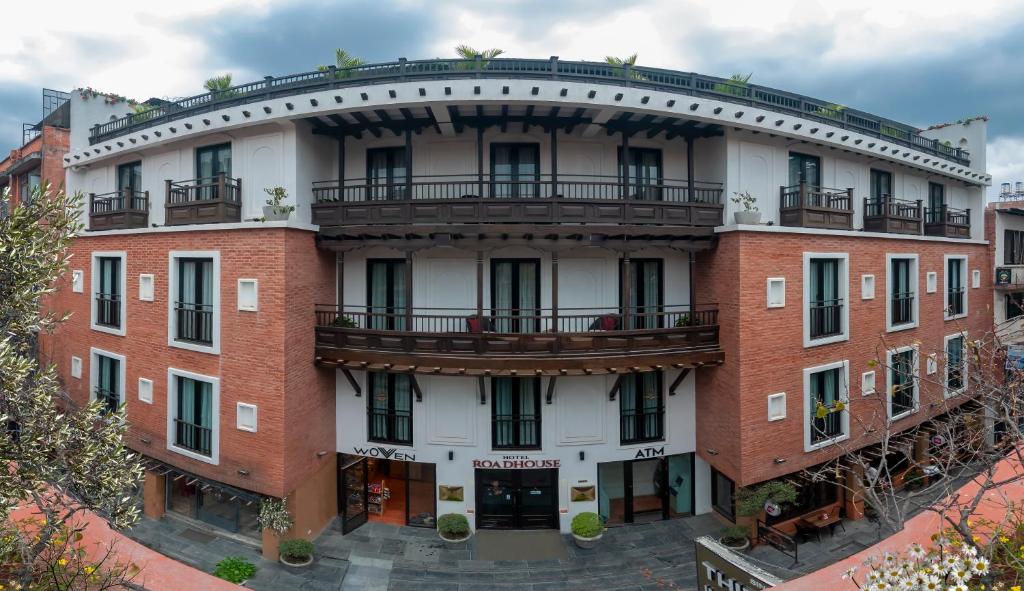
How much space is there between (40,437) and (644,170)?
1656 centimetres

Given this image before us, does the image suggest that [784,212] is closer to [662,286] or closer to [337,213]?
[662,286]

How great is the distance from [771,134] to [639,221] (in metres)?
6.13

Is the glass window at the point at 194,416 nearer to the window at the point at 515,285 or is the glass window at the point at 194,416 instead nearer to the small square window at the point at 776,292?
the window at the point at 515,285

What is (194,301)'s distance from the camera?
15.6 m

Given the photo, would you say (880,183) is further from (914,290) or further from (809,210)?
(809,210)

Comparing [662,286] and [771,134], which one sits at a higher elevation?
[771,134]

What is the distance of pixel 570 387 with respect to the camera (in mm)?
15867

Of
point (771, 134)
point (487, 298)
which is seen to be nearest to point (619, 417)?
point (487, 298)

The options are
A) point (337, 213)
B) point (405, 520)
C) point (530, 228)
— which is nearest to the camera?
point (530, 228)

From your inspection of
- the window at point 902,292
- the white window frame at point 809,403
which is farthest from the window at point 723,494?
the window at point 902,292

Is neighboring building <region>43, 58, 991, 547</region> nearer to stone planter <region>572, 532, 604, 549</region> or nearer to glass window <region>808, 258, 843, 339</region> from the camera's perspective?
glass window <region>808, 258, 843, 339</region>

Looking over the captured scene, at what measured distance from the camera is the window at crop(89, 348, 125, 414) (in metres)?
17.3

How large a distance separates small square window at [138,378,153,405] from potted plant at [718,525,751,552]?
20.1 meters

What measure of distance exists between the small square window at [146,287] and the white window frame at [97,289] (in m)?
0.99
